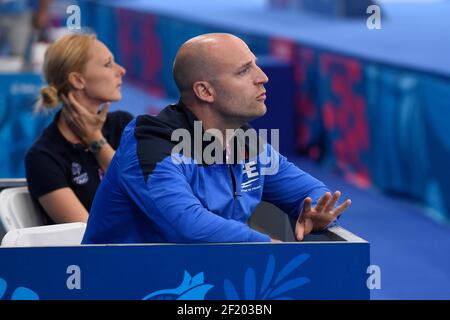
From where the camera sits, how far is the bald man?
2.93 metres

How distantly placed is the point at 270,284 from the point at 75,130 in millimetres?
1516

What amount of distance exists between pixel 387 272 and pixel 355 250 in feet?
9.89

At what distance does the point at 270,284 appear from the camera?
2762 millimetres

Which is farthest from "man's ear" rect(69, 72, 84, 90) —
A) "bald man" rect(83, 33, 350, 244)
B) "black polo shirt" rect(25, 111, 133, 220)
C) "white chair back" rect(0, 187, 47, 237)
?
"bald man" rect(83, 33, 350, 244)

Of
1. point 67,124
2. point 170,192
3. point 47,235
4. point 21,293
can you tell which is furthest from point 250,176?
point 67,124

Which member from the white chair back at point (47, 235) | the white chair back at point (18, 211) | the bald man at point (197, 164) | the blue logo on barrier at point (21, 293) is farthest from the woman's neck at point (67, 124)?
the blue logo on barrier at point (21, 293)

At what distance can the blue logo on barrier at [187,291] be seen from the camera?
8.98 feet

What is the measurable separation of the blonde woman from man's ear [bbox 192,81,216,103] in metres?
0.94

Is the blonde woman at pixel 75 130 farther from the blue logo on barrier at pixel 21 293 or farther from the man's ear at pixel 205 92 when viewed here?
the blue logo on barrier at pixel 21 293

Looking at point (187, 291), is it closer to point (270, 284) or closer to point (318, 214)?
point (270, 284)

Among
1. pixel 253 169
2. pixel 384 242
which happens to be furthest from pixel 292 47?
pixel 253 169

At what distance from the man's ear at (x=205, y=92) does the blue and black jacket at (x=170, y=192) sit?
0.06 metres

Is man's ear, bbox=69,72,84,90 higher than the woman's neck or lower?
higher

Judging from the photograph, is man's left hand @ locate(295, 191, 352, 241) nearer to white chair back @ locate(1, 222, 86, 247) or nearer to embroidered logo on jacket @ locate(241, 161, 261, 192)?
embroidered logo on jacket @ locate(241, 161, 261, 192)
